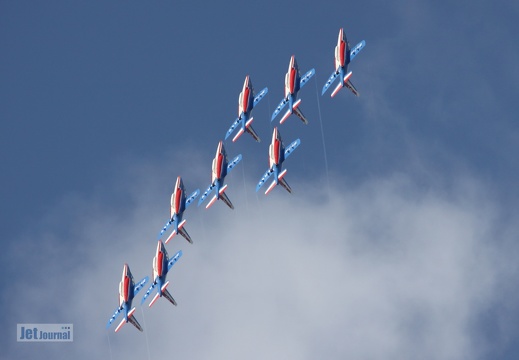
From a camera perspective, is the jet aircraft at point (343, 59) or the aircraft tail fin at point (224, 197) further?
the aircraft tail fin at point (224, 197)

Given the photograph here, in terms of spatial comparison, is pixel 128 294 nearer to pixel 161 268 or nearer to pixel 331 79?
pixel 161 268

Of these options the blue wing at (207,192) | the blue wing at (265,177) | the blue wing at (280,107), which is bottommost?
the blue wing at (265,177)

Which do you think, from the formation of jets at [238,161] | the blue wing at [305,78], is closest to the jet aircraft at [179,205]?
the formation of jets at [238,161]

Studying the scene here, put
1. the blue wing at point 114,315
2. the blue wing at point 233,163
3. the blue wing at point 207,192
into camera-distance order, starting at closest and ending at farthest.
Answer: the blue wing at point 233,163 → the blue wing at point 207,192 → the blue wing at point 114,315

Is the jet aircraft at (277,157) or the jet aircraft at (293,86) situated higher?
the jet aircraft at (293,86)

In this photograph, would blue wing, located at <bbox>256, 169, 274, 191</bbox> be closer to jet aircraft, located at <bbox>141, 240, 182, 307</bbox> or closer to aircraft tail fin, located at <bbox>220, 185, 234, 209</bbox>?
aircraft tail fin, located at <bbox>220, 185, 234, 209</bbox>

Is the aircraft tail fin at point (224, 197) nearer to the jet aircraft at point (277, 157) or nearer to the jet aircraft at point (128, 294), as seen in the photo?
the jet aircraft at point (277, 157)

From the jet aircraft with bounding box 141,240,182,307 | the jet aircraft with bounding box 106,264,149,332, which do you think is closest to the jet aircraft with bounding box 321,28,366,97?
the jet aircraft with bounding box 141,240,182,307

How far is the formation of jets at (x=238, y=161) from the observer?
188 meters

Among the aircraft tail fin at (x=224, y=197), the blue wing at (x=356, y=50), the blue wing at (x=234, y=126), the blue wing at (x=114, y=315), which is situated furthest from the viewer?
the blue wing at (x=114, y=315)

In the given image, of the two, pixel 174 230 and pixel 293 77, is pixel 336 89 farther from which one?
pixel 174 230

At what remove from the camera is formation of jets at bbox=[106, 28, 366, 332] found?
618ft

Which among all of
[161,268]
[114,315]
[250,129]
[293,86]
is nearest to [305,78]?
[293,86]

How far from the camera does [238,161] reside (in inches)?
7589
